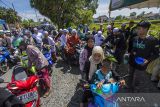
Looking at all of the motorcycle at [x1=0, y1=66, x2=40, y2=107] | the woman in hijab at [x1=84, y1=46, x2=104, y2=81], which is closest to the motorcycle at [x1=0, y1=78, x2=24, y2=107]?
the motorcycle at [x1=0, y1=66, x2=40, y2=107]

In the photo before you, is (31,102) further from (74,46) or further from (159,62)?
(74,46)

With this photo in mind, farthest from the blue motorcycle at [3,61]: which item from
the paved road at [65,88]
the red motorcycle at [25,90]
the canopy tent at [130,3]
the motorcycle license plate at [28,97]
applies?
the motorcycle license plate at [28,97]

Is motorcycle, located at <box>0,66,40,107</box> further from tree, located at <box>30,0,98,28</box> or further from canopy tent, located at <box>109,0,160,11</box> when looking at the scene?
tree, located at <box>30,0,98,28</box>

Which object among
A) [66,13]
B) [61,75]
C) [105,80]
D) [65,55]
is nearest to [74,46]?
[65,55]

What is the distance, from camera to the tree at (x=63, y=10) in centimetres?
2273

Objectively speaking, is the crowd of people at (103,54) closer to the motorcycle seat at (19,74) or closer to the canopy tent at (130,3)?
the motorcycle seat at (19,74)

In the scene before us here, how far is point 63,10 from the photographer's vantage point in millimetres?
23250

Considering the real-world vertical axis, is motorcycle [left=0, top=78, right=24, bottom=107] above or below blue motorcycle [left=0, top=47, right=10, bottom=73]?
above

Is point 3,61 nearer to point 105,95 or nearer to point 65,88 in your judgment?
point 65,88

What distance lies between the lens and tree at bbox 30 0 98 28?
74.6 feet

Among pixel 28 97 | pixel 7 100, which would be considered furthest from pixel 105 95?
pixel 28 97

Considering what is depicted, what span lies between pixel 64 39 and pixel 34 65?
5098mm

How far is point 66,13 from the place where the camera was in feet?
76.5

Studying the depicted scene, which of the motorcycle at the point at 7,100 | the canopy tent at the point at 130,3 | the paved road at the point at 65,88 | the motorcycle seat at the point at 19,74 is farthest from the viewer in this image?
the canopy tent at the point at 130,3
